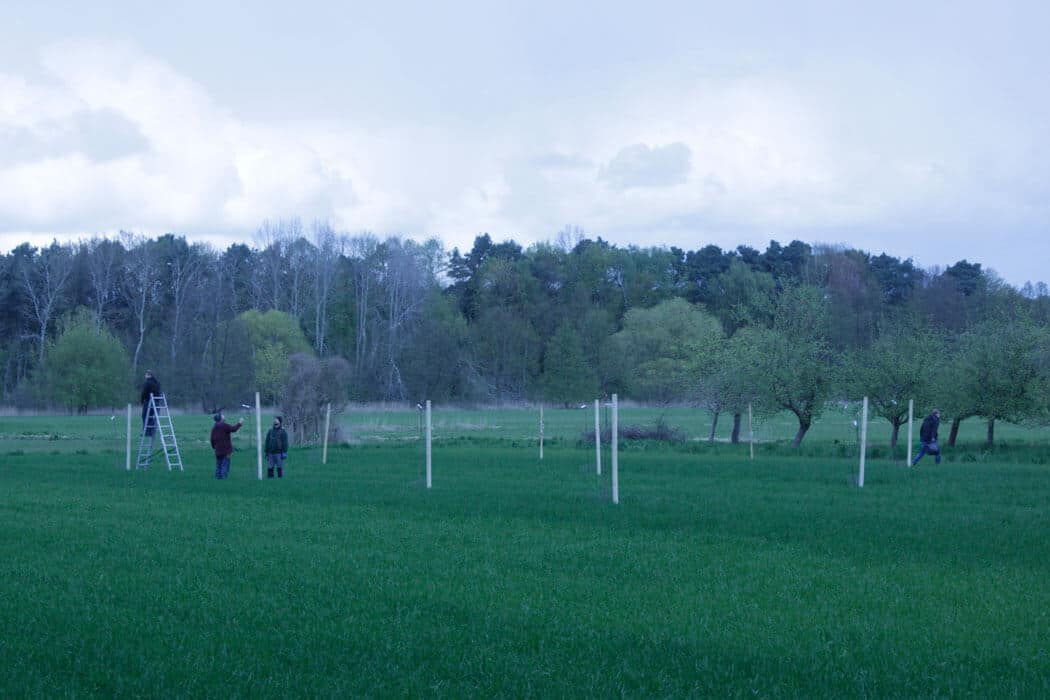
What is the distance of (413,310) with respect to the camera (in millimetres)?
98938

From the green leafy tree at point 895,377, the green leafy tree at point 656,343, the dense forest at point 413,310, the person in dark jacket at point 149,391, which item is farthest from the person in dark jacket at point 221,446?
the green leafy tree at point 656,343

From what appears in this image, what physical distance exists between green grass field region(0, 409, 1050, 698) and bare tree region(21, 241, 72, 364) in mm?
74151

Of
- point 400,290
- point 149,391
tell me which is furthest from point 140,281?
point 149,391

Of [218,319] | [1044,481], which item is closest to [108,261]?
[218,319]

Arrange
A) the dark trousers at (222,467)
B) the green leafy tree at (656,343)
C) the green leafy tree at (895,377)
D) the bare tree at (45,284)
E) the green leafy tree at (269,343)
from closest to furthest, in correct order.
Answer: the dark trousers at (222,467)
the green leafy tree at (895,377)
the green leafy tree at (269,343)
the green leafy tree at (656,343)
the bare tree at (45,284)

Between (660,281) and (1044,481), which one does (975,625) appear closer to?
(1044,481)

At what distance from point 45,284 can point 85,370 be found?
17.2m

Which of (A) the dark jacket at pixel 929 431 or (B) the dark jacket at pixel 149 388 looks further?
(A) the dark jacket at pixel 929 431

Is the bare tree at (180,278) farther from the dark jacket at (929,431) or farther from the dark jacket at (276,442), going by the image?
the dark jacket at (929,431)

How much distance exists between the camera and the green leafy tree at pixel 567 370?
9500cm

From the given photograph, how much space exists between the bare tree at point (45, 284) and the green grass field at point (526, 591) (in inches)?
2919

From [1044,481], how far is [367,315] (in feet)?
268

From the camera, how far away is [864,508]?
18391 mm

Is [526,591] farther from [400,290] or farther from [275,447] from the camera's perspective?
[400,290]
